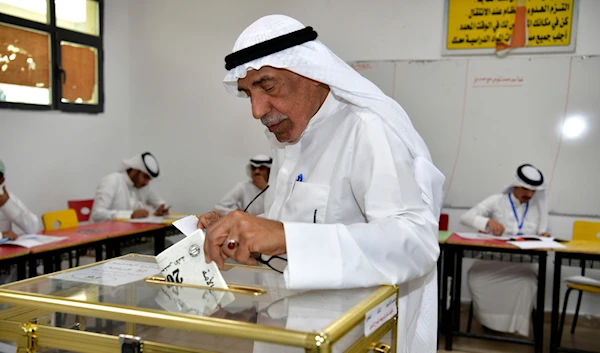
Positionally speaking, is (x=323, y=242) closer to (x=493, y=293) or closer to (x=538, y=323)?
(x=538, y=323)

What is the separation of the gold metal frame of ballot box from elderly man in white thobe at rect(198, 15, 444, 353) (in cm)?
9

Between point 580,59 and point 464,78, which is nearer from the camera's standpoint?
point 580,59

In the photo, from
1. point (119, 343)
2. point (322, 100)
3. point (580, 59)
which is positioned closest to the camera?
point (119, 343)

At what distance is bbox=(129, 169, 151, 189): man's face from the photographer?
5883mm

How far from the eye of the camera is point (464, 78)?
18.4 feet

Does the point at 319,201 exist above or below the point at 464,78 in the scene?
below

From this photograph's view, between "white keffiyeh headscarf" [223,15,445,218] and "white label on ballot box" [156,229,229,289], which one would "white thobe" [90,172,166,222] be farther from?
"white label on ballot box" [156,229,229,289]

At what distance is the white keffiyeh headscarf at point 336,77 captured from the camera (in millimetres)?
1293

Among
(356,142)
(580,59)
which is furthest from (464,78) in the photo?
(356,142)

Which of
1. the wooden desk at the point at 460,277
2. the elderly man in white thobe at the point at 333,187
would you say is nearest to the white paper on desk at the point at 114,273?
the elderly man in white thobe at the point at 333,187

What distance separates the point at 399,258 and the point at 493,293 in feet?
13.8

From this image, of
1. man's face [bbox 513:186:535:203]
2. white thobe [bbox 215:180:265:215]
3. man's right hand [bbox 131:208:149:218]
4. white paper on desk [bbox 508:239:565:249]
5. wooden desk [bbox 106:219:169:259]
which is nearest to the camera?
white paper on desk [bbox 508:239:565:249]

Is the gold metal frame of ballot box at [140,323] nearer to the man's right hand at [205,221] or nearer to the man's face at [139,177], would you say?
the man's right hand at [205,221]

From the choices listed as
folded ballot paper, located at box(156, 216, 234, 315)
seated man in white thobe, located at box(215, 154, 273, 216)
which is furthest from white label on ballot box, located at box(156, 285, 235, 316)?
seated man in white thobe, located at box(215, 154, 273, 216)
